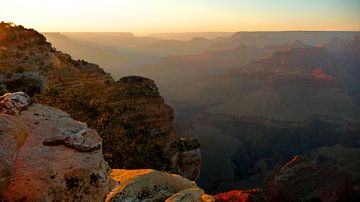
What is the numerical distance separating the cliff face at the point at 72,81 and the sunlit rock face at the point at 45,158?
1953 centimetres

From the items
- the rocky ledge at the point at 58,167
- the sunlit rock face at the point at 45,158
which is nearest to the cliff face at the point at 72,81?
the rocky ledge at the point at 58,167

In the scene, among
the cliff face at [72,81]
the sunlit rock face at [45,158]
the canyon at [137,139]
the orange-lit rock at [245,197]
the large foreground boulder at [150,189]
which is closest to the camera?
the sunlit rock face at [45,158]

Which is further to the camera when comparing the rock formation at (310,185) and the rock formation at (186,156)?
the rock formation at (186,156)

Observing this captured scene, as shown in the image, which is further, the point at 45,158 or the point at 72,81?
the point at 72,81

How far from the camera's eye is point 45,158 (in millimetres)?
11594

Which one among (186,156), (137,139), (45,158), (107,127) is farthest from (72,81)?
(45,158)

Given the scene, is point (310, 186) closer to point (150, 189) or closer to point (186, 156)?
point (186, 156)

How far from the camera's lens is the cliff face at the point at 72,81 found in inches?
1515

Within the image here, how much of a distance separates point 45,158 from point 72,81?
33357 mm

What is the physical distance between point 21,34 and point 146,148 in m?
20.8

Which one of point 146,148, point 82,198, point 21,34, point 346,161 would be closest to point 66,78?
point 21,34

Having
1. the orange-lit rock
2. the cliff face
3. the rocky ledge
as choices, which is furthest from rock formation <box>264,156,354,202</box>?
the rocky ledge

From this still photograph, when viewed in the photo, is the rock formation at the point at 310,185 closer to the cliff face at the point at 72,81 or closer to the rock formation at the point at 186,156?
the rock formation at the point at 186,156

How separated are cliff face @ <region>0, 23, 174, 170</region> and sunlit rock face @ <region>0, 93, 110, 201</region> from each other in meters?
19.5
